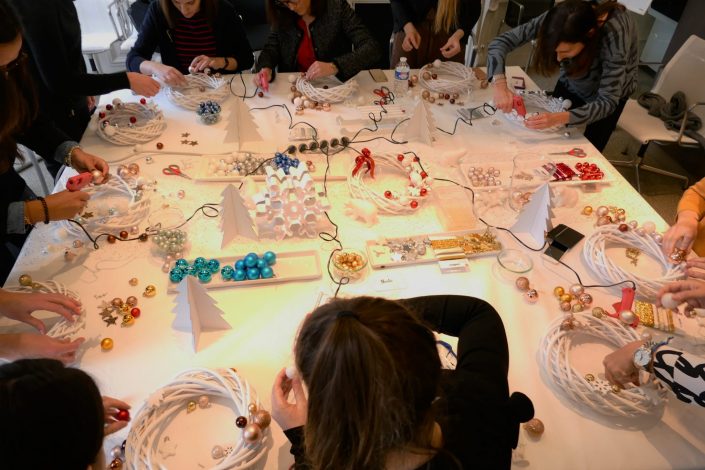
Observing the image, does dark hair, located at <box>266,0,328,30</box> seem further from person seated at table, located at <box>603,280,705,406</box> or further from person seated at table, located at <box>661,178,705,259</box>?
person seated at table, located at <box>603,280,705,406</box>

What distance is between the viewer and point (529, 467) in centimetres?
97

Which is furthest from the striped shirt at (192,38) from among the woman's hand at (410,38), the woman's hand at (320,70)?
the woman's hand at (410,38)

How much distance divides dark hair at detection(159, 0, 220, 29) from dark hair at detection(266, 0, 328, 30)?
27 cm

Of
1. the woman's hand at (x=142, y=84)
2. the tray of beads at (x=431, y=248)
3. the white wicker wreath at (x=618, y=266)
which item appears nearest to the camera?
the white wicker wreath at (x=618, y=266)

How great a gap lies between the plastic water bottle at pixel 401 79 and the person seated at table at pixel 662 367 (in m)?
1.43

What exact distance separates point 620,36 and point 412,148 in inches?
35.6

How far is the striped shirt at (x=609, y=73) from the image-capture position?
5.98ft

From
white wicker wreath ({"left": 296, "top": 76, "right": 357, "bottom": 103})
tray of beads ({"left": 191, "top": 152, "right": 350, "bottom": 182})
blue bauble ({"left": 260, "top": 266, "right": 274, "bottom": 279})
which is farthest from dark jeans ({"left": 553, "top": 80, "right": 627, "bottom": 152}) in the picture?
blue bauble ({"left": 260, "top": 266, "right": 274, "bottom": 279})

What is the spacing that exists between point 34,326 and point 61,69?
1.14 meters

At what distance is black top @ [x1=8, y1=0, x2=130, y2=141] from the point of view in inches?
66.5

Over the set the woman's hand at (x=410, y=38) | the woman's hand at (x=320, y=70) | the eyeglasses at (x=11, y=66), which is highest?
the eyeglasses at (x=11, y=66)

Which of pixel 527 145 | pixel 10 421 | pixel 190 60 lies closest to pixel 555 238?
pixel 527 145

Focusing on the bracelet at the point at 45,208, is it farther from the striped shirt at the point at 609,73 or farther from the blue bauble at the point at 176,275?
the striped shirt at the point at 609,73

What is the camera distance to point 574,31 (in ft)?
5.82
